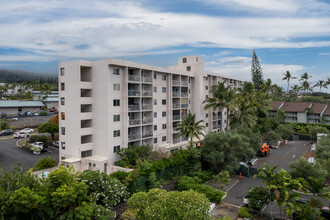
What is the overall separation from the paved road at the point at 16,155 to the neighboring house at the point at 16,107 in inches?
1276

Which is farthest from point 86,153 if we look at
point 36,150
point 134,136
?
point 36,150

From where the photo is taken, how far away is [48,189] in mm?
18359

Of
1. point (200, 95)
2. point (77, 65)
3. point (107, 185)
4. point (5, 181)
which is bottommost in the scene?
point (107, 185)

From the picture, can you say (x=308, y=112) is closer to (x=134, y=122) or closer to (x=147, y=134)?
(x=147, y=134)

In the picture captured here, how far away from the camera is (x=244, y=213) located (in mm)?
22625

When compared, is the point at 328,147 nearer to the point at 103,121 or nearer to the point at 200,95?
the point at 200,95

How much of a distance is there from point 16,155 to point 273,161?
4393 cm

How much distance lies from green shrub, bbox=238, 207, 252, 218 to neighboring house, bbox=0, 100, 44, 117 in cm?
7869

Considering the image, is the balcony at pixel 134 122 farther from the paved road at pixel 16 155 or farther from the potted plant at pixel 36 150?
the potted plant at pixel 36 150

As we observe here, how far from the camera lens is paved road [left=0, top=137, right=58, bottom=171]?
120ft

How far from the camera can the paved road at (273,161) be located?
2823cm

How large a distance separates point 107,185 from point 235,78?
47760 millimetres

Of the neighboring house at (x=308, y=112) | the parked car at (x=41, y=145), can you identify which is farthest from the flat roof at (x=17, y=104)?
the neighboring house at (x=308, y=112)

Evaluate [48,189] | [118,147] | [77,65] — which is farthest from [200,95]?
[48,189]
